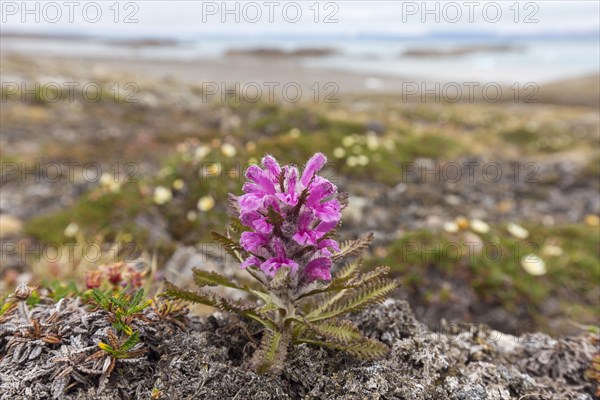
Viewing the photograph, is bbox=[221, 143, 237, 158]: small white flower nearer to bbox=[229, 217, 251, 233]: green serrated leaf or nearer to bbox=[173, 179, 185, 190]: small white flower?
bbox=[173, 179, 185, 190]: small white flower

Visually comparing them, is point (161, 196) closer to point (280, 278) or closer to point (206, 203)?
point (206, 203)

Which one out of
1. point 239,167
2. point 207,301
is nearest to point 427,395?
point 207,301

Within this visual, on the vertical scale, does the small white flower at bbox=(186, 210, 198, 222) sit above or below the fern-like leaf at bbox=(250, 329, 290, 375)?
above

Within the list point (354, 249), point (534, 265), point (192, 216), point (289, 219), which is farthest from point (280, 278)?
point (192, 216)

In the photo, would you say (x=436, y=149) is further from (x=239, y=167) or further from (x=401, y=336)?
(x=401, y=336)

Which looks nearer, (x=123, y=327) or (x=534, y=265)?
(x=123, y=327)

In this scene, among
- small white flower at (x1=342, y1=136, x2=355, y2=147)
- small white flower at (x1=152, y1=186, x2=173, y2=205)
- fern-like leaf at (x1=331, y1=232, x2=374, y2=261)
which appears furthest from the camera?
small white flower at (x1=342, y1=136, x2=355, y2=147)

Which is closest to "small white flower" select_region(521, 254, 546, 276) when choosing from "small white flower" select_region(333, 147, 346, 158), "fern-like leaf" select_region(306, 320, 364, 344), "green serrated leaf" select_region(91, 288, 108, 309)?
"small white flower" select_region(333, 147, 346, 158)
